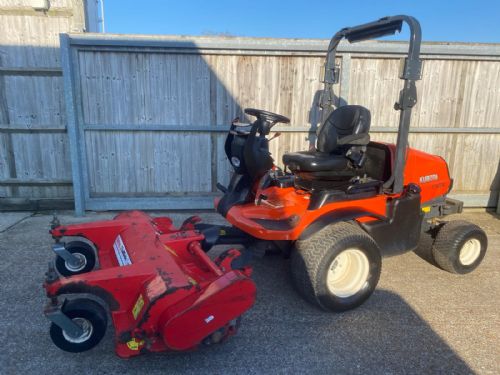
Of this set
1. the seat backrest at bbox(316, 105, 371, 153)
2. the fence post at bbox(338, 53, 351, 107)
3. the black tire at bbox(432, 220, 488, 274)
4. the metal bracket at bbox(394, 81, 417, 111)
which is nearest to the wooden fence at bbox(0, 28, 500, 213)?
the fence post at bbox(338, 53, 351, 107)

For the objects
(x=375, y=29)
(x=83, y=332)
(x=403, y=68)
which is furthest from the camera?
(x=375, y=29)

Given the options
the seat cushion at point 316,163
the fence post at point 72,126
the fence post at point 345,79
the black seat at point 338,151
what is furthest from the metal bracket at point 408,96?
the fence post at point 72,126

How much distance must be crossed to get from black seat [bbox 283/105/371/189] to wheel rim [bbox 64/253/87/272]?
185 cm

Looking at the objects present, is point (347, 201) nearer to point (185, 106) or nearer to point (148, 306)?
point (148, 306)

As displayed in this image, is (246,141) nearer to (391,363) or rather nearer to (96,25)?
(391,363)

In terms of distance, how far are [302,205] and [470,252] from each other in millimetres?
1798

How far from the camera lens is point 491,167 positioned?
544 centimetres

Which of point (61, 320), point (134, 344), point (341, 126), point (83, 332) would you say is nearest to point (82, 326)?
point (83, 332)

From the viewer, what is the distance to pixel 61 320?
77.8 inches

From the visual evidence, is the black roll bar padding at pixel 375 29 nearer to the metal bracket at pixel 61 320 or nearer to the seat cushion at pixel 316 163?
the seat cushion at pixel 316 163

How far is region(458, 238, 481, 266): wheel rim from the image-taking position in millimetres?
3398

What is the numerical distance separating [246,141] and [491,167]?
4.29 meters

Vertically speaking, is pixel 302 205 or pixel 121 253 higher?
pixel 302 205

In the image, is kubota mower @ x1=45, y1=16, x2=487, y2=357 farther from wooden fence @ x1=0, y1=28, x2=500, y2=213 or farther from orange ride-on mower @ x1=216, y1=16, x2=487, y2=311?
wooden fence @ x1=0, y1=28, x2=500, y2=213
